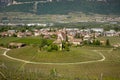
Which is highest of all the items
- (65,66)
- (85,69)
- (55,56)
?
(85,69)

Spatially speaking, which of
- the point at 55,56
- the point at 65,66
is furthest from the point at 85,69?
the point at 55,56

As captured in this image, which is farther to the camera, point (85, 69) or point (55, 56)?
point (55, 56)

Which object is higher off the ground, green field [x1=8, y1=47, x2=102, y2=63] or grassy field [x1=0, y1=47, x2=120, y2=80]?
grassy field [x1=0, y1=47, x2=120, y2=80]

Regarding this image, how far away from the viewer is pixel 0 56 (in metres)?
64.9

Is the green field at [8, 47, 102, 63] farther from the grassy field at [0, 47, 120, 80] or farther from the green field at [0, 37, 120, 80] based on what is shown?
the grassy field at [0, 47, 120, 80]

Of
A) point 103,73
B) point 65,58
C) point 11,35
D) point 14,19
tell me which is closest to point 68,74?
point 103,73

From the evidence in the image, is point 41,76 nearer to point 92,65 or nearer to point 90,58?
point 92,65

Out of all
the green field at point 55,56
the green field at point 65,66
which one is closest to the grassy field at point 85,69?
the green field at point 65,66

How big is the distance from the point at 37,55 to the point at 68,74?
1684 centimetres

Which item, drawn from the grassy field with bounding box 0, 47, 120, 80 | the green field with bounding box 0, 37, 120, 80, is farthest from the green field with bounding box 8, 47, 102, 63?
the grassy field with bounding box 0, 47, 120, 80

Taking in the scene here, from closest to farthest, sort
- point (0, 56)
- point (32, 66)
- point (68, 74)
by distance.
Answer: point (68, 74), point (32, 66), point (0, 56)

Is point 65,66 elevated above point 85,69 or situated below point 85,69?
below

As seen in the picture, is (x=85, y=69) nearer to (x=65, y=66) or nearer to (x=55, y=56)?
(x=65, y=66)

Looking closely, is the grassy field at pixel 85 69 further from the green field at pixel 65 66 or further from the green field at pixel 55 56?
the green field at pixel 55 56
